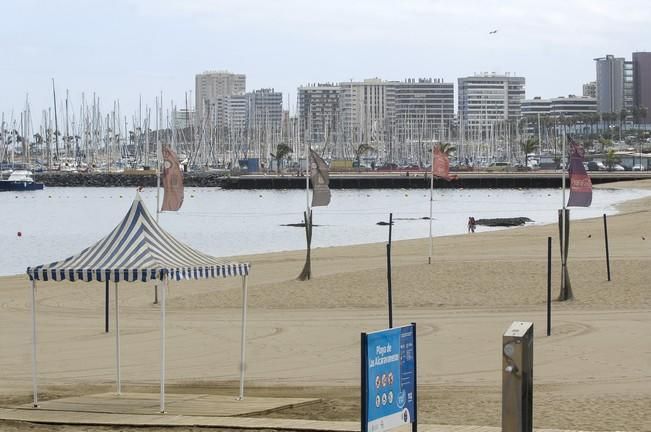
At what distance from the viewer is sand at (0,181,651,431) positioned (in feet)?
51.7

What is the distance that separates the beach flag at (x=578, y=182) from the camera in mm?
27297

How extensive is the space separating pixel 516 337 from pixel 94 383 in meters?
9.33

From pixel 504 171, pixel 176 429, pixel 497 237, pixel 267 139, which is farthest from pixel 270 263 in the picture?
pixel 267 139

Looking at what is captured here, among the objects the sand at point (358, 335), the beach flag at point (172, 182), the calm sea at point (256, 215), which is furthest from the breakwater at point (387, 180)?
the beach flag at point (172, 182)

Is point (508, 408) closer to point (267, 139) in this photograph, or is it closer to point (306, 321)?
point (306, 321)

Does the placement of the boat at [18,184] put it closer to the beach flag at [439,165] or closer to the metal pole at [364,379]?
the beach flag at [439,165]

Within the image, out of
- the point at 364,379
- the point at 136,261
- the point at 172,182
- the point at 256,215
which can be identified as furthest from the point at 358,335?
the point at 256,215

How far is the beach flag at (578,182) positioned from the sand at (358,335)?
6.61 ft

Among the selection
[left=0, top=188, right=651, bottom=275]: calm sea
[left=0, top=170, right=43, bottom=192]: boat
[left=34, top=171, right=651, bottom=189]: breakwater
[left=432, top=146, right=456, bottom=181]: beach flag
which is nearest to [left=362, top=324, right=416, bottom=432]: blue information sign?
[left=432, top=146, right=456, bottom=181]: beach flag

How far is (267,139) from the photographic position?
554ft

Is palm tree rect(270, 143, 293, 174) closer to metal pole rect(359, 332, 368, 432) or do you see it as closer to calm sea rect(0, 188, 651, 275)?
calm sea rect(0, 188, 651, 275)

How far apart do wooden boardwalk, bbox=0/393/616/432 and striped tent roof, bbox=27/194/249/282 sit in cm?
149

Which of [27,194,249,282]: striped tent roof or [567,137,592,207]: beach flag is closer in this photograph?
[27,194,249,282]: striped tent roof

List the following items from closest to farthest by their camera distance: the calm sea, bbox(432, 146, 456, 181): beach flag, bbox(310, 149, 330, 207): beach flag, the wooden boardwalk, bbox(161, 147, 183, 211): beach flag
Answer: the wooden boardwalk
bbox(161, 147, 183, 211): beach flag
bbox(310, 149, 330, 207): beach flag
bbox(432, 146, 456, 181): beach flag
the calm sea
